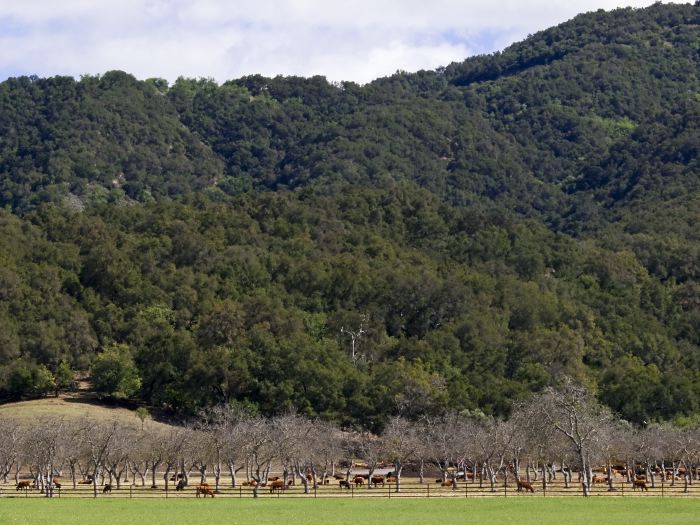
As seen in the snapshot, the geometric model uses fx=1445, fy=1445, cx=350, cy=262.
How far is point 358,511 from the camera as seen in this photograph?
57.6m

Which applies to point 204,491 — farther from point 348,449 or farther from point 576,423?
point 348,449

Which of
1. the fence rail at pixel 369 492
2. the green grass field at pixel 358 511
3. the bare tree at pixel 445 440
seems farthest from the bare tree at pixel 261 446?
the bare tree at pixel 445 440

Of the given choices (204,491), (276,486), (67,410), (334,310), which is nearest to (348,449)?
(276,486)

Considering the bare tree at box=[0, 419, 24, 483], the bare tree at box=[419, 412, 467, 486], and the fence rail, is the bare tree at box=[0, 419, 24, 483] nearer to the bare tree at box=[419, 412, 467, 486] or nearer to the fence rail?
the fence rail

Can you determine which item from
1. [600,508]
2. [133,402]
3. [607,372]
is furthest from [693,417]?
[600,508]

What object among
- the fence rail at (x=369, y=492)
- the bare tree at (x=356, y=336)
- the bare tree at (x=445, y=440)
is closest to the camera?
the fence rail at (x=369, y=492)

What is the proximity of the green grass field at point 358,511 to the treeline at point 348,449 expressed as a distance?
6756 millimetres

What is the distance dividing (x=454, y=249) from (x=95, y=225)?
3965 cm

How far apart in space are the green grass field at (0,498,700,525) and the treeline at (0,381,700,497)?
22.2ft

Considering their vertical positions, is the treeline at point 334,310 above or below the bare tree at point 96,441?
above

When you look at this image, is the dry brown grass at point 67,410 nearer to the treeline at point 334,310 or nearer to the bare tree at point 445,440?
the treeline at point 334,310

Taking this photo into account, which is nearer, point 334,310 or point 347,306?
point 347,306

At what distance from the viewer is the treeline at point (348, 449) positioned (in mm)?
79000

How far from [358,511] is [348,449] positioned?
129 feet
